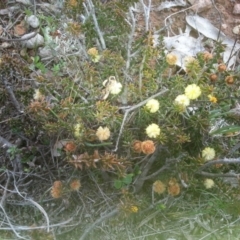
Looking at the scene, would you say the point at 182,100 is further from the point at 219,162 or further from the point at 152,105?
the point at 219,162

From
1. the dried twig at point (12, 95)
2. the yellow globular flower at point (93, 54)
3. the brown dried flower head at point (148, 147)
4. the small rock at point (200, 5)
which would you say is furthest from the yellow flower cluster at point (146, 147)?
the small rock at point (200, 5)

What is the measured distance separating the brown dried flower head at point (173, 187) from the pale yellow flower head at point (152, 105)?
246 millimetres

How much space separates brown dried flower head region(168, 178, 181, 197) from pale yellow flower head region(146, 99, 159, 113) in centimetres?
25

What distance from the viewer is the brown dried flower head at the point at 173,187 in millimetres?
1923

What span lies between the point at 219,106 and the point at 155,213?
0.40 metres

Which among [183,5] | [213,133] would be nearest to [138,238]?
[213,133]

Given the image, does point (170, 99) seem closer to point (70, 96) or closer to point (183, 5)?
point (70, 96)

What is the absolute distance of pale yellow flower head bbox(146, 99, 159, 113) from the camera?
1.83 metres

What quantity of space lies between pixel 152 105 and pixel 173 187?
27 cm

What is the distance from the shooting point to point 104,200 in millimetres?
2033

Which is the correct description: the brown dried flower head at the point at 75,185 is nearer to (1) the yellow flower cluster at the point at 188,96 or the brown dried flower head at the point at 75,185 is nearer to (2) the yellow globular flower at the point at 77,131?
(2) the yellow globular flower at the point at 77,131

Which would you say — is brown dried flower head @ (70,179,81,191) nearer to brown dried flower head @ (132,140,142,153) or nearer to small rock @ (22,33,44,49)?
brown dried flower head @ (132,140,142,153)

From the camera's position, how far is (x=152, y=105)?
1.83 metres

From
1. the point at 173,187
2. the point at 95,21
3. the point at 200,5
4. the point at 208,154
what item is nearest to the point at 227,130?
the point at 208,154
